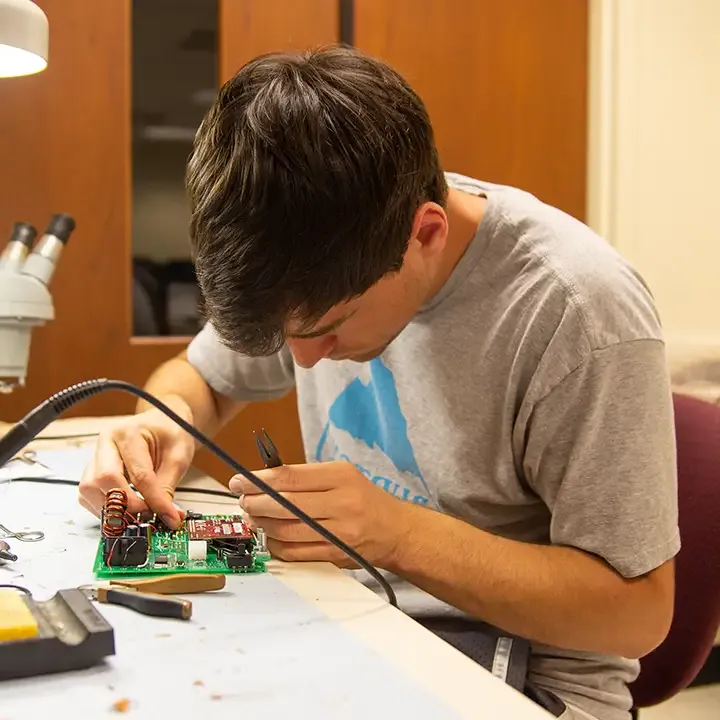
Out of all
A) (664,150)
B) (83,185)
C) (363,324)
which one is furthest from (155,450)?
(664,150)

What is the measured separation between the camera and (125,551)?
0.75 meters

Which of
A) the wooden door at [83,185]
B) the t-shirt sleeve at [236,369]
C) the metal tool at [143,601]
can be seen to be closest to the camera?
the metal tool at [143,601]

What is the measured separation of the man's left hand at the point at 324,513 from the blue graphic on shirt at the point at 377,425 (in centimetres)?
23

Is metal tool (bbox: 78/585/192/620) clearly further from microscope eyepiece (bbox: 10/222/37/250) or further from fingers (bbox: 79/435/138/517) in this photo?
microscope eyepiece (bbox: 10/222/37/250)

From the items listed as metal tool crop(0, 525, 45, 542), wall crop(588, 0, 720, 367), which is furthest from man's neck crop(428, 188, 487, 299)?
wall crop(588, 0, 720, 367)

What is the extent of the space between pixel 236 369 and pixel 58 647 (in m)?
0.76

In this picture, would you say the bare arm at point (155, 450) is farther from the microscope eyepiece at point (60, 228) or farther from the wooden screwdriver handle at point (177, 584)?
the microscope eyepiece at point (60, 228)

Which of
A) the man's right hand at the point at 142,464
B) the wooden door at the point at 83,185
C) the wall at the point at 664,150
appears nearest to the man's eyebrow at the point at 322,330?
the man's right hand at the point at 142,464

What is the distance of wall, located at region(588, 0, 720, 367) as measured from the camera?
84.7 inches

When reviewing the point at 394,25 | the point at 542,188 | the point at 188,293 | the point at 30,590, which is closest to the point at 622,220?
the point at 542,188

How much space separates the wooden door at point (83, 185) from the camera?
5.60ft

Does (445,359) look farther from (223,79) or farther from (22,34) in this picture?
(223,79)

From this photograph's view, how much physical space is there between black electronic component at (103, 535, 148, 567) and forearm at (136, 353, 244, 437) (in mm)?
428

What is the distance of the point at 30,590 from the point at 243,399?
2.15 ft
